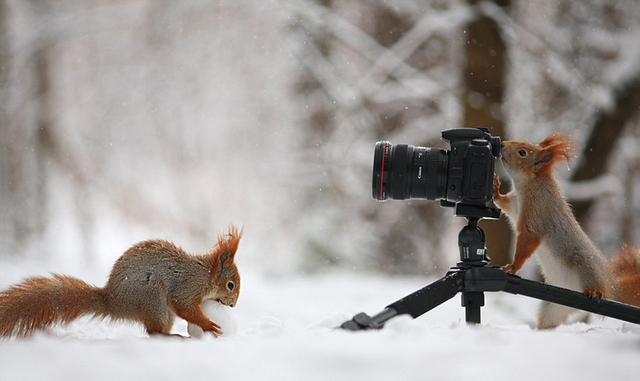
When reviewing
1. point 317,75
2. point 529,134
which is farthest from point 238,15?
point 529,134

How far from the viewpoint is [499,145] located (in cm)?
125

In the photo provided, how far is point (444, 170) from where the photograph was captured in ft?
4.00

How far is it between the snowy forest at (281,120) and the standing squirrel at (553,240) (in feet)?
4.64

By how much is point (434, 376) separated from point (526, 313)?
168 centimetres

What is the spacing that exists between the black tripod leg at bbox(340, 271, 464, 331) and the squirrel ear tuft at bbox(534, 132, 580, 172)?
33cm

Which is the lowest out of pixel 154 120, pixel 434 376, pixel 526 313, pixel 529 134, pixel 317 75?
pixel 434 376

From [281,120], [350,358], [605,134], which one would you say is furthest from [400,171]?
[281,120]

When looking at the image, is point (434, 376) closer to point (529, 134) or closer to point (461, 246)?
point (461, 246)

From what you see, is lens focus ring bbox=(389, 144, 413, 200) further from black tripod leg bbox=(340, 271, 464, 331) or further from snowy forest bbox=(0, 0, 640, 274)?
snowy forest bbox=(0, 0, 640, 274)

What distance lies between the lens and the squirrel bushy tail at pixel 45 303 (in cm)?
104

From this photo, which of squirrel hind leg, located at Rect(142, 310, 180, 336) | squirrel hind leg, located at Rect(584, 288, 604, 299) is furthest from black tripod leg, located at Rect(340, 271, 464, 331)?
squirrel hind leg, located at Rect(142, 310, 180, 336)

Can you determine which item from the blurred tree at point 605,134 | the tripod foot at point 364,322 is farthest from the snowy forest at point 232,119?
the tripod foot at point 364,322

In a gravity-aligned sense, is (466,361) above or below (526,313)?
below

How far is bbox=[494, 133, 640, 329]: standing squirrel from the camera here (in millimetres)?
1250
